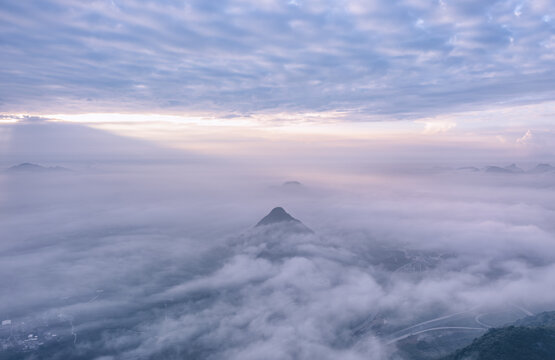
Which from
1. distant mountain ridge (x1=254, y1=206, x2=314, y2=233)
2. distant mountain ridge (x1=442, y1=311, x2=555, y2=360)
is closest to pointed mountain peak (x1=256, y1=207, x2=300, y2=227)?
distant mountain ridge (x1=254, y1=206, x2=314, y2=233)

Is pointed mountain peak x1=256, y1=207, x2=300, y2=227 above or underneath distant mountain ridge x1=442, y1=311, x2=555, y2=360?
above

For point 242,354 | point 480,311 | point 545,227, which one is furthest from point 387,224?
point 242,354

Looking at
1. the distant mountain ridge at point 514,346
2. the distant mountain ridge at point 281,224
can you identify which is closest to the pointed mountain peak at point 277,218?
the distant mountain ridge at point 281,224

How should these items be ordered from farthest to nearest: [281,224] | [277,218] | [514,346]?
[277,218]
[281,224]
[514,346]

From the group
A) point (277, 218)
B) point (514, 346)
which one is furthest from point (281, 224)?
point (514, 346)

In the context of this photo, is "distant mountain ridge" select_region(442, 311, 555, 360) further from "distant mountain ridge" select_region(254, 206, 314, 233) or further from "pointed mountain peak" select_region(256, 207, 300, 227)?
"pointed mountain peak" select_region(256, 207, 300, 227)

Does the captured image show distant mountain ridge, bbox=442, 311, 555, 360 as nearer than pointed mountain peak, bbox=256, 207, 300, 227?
Yes

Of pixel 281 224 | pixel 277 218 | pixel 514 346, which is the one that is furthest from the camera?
pixel 277 218

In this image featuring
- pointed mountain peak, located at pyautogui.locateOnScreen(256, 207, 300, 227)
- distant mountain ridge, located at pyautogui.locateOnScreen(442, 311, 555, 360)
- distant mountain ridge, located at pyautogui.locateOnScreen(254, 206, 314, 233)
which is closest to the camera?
distant mountain ridge, located at pyautogui.locateOnScreen(442, 311, 555, 360)

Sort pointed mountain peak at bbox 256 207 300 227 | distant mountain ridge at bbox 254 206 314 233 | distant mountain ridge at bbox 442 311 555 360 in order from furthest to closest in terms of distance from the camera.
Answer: pointed mountain peak at bbox 256 207 300 227 → distant mountain ridge at bbox 254 206 314 233 → distant mountain ridge at bbox 442 311 555 360

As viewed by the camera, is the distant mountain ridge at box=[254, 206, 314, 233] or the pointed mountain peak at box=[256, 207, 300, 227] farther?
the pointed mountain peak at box=[256, 207, 300, 227]

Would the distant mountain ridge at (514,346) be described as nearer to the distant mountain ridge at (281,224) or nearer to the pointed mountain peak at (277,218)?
the distant mountain ridge at (281,224)

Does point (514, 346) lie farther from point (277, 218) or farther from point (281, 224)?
point (277, 218)
